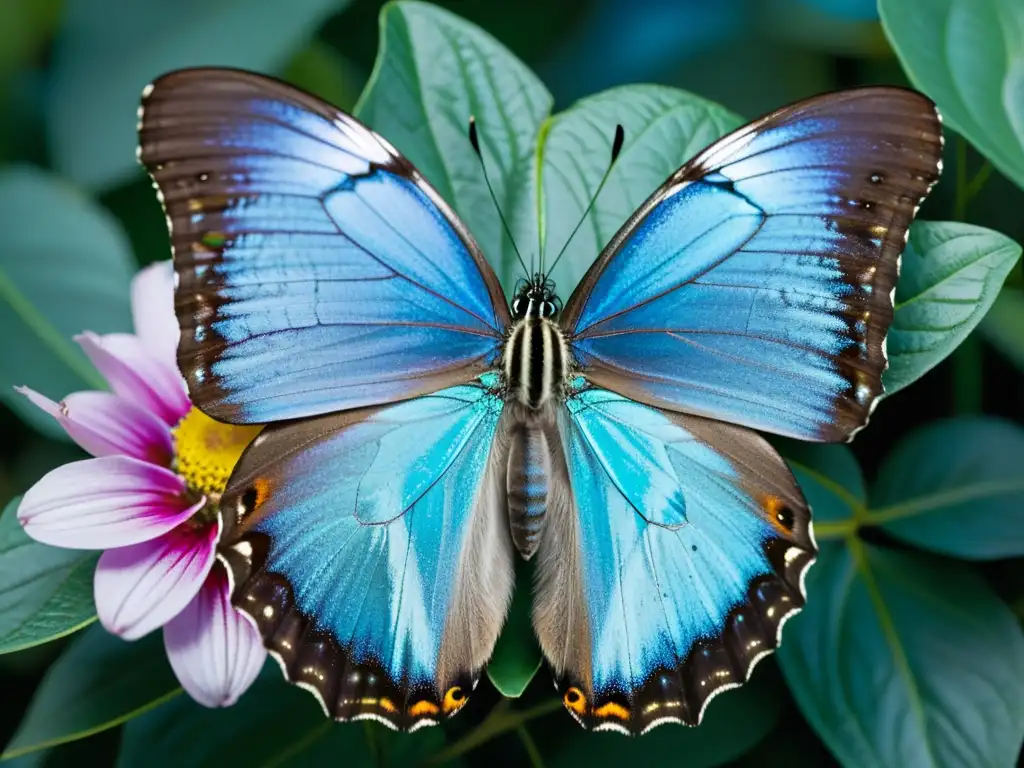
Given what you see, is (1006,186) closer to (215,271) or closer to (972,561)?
(972,561)

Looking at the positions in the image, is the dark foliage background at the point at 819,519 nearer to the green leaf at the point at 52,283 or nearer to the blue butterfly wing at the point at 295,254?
the green leaf at the point at 52,283

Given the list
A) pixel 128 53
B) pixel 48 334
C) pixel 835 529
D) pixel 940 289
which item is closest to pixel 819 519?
pixel 835 529

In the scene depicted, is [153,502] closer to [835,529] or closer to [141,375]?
[141,375]

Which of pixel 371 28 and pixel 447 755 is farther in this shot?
pixel 371 28

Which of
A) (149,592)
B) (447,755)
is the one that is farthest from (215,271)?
(447,755)

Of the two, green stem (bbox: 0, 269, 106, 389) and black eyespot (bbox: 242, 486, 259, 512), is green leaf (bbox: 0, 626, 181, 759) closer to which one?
black eyespot (bbox: 242, 486, 259, 512)
